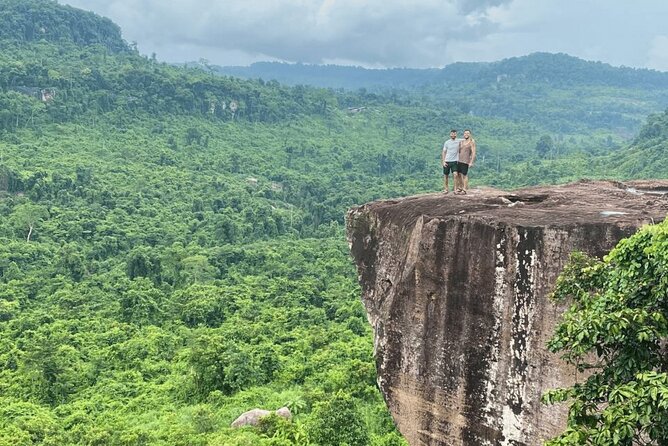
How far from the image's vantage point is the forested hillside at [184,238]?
20703mm

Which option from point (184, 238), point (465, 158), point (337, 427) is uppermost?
point (465, 158)

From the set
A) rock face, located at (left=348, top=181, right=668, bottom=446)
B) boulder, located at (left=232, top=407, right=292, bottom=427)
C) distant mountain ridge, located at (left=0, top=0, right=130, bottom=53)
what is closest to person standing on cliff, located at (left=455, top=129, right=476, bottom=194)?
rock face, located at (left=348, top=181, right=668, bottom=446)

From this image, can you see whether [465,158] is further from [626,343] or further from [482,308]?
[626,343]

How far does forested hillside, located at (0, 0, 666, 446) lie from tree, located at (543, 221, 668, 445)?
1237 cm

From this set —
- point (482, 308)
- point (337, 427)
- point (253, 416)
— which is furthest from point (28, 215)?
point (482, 308)

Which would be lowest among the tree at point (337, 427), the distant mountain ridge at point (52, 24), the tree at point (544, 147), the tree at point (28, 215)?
the tree at point (337, 427)

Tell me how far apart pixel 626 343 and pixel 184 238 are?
4176 centimetres

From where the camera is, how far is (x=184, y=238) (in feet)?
145

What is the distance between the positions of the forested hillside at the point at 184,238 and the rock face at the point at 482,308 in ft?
30.8

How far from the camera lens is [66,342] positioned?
25438mm

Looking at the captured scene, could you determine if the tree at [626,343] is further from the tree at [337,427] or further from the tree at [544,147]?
the tree at [544,147]

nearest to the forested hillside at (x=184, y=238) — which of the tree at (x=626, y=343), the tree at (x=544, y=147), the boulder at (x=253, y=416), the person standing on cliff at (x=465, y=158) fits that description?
the tree at (x=544, y=147)

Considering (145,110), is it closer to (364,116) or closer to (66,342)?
(364,116)

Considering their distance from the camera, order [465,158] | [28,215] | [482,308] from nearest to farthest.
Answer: [482,308]
[465,158]
[28,215]
